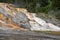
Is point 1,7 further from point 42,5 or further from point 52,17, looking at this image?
point 42,5

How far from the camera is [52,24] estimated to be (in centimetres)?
3155

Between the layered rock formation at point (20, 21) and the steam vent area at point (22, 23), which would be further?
the layered rock formation at point (20, 21)

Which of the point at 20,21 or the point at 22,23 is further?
the point at 20,21

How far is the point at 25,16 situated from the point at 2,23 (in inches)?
181

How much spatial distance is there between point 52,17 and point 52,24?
4127 mm

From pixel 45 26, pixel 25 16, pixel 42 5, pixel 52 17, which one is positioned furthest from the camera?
pixel 42 5

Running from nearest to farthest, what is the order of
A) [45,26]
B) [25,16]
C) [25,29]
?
[25,29] < [45,26] < [25,16]

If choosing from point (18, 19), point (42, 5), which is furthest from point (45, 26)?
point (42, 5)

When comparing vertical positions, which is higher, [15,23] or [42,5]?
[15,23]

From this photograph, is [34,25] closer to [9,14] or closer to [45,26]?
[45,26]

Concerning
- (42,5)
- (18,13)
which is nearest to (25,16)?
(18,13)

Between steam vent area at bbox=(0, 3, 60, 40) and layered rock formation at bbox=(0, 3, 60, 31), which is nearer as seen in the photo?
steam vent area at bbox=(0, 3, 60, 40)

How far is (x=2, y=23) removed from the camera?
28.3 m

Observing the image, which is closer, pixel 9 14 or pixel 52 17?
pixel 9 14
